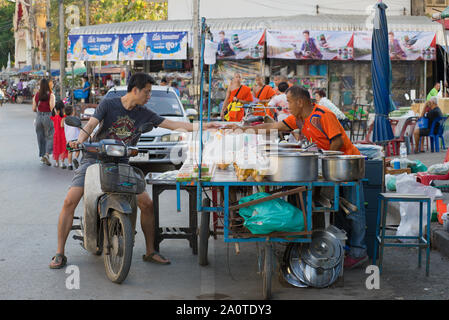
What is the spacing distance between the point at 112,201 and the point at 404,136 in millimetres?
12004

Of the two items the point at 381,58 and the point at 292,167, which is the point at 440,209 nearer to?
the point at 381,58

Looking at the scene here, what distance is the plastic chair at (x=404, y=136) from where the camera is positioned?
52.9 feet

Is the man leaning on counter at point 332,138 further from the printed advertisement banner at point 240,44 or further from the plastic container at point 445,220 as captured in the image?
the printed advertisement banner at point 240,44

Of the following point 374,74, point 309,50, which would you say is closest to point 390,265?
point 374,74

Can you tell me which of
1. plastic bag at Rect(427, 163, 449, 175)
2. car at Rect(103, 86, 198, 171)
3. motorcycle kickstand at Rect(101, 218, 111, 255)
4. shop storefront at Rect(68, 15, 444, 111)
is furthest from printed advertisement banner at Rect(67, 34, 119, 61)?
motorcycle kickstand at Rect(101, 218, 111, 255)

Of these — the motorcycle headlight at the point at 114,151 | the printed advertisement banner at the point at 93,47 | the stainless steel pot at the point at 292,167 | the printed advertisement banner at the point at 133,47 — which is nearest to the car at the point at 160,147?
the motorcycle headlight at the point at 114,151

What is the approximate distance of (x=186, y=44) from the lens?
27047 millimetres

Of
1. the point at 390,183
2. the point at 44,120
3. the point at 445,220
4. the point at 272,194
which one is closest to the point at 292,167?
the point at 272,194

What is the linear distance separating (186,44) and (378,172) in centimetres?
2094

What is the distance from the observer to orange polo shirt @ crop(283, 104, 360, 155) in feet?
22.2

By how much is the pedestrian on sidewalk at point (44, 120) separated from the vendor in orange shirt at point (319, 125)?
31.2 feet

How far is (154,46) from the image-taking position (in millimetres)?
27406
